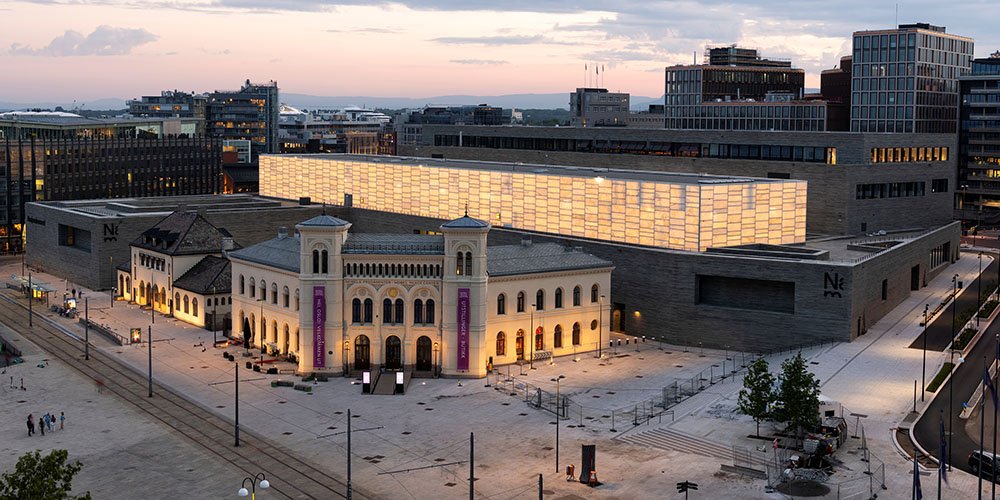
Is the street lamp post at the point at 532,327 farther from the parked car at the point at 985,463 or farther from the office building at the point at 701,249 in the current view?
the parked car at the point at 985,463

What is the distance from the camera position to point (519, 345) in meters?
112

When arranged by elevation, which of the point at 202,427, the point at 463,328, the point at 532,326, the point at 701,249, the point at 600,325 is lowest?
the point at 202,427

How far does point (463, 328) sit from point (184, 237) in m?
52.7

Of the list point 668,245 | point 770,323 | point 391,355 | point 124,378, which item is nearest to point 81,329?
point 124,378

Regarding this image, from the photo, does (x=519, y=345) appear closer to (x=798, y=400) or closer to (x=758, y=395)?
(x=758, y=395)

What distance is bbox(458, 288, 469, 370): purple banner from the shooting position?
105625mm

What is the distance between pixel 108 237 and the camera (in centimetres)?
15950

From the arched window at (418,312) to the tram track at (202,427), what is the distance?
2210cm

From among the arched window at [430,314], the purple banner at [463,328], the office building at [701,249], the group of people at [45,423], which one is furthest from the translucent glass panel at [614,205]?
the group of people at [45,423]

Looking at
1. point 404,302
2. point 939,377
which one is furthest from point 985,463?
point 404,302

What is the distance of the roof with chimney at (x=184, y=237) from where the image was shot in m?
142

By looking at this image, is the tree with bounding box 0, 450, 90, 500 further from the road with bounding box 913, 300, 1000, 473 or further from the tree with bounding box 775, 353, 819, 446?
the road with bounding box 913, 300, 1000, 473

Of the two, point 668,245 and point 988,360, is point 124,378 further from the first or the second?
point 988,360

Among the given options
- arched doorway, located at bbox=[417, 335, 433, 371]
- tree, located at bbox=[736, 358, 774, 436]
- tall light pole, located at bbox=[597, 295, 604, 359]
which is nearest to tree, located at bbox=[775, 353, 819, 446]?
tree, located at bbox=[736, 358, 774, 436]
